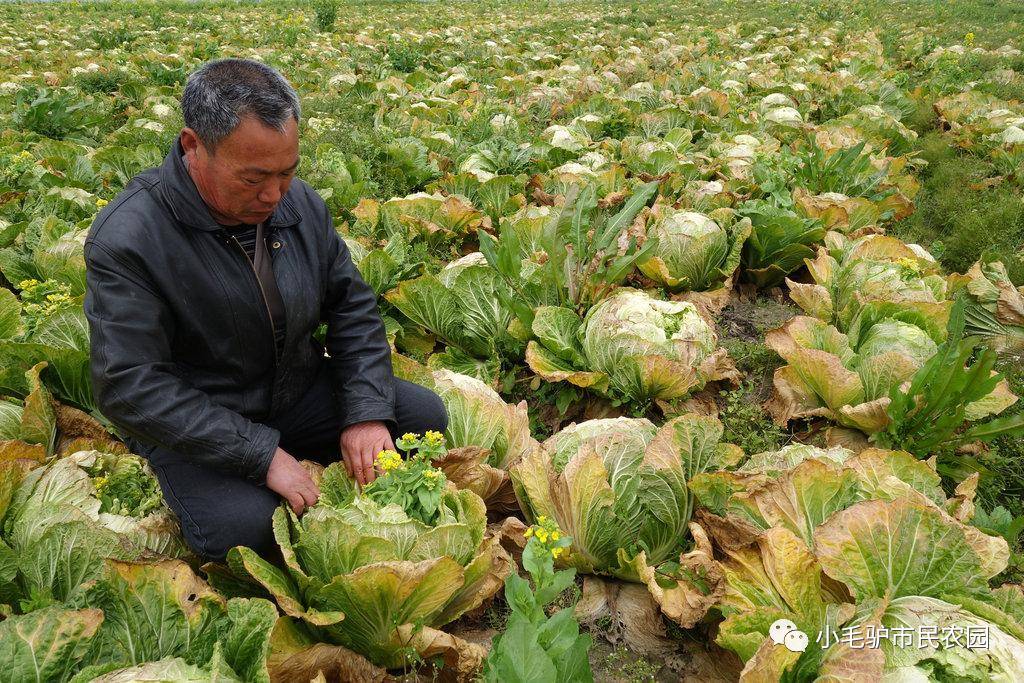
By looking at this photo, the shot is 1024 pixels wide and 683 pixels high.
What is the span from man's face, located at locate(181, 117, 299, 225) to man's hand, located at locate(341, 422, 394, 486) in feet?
3.44

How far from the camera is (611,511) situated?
9.20 feet

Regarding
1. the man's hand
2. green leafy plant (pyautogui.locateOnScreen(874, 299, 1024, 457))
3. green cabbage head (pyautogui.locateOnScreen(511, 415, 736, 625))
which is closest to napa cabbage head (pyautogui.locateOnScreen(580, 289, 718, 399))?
green cabbage head (pyautogui.locateOnScreen(511, 415, 736, 625))

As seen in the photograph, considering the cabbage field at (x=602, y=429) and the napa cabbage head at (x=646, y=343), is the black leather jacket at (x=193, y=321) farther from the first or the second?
the napa cabbage head at (x=646, y=343)

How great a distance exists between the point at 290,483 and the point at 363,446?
404mm

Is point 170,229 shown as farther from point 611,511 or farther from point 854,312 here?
point 854,312

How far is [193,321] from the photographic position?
2580 mm

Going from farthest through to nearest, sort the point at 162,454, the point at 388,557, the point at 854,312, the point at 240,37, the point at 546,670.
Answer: the point at 240,37 → the point at 854,312 → the point at 162,454 → the point at 388,557 → the point at 546,670

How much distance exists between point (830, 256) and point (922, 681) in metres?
3.36

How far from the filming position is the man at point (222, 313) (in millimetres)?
2324

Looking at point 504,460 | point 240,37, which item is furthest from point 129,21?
point 504,460

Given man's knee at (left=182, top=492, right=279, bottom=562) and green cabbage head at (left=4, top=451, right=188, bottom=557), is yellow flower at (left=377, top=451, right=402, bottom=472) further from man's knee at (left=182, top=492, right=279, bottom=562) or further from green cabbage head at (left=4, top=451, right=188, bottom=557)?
green cabbage head at (left=4, top=451, right=188, bottom=557)

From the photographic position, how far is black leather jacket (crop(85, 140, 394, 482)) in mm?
2408

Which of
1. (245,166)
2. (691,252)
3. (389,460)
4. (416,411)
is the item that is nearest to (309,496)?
(389,460)

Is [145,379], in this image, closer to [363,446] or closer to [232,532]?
[232,532]
